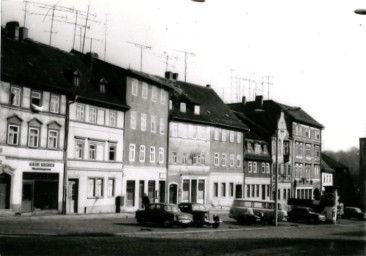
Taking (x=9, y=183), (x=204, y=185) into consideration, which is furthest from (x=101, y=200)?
(x=204, y=185)

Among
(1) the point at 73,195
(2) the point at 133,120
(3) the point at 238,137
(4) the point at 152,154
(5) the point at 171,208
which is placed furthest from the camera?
(3) the point at 238,137

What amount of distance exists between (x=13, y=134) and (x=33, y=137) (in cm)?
183

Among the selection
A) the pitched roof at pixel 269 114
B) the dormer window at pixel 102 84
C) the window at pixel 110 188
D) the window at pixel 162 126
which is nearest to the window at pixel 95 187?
the window at pixel 110 188

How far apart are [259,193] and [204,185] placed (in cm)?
1290

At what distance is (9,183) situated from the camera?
33781 mm

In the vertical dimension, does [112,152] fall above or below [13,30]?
below

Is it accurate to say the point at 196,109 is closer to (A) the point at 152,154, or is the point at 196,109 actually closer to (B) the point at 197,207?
(A) the point at 152,154

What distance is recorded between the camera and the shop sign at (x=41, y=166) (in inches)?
1398

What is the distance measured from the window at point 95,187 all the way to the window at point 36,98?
8.03 meters

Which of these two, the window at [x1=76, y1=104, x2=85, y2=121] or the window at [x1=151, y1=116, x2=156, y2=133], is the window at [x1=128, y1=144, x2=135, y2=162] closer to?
the window at [x1=151, y1=116, x2=156, y2=133]

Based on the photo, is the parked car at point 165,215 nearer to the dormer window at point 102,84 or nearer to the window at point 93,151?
the window at point 93,151

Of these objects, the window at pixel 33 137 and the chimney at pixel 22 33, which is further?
the chimney at pixel 22 33

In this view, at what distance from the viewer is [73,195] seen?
129 ft

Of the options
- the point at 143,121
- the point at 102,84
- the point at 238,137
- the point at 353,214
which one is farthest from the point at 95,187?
the point at 353,214
